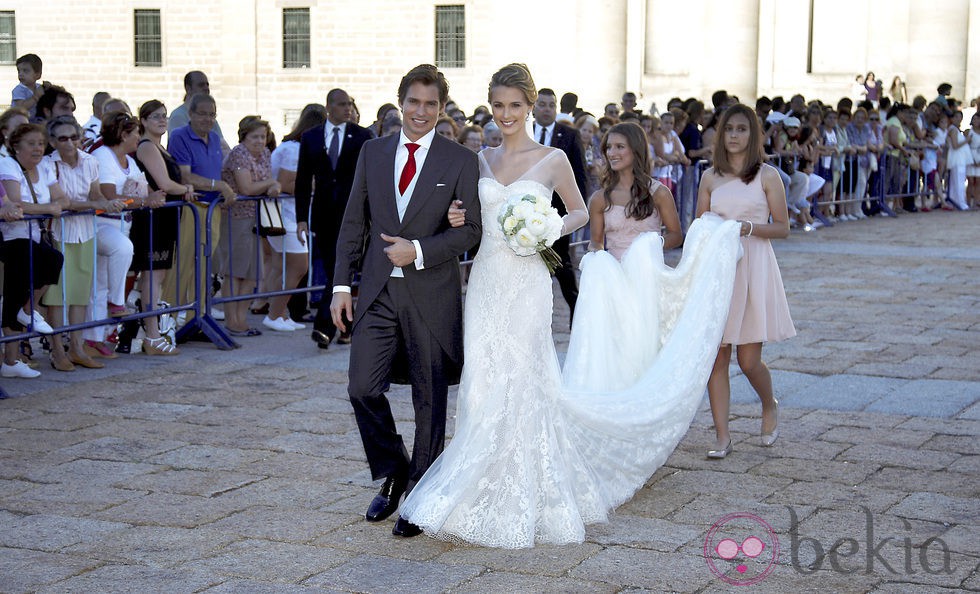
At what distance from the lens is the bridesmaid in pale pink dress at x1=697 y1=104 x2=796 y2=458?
716 cm

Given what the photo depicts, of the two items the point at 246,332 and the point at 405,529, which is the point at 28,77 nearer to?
the point at 246,332

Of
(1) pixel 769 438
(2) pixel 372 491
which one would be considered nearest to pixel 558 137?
(1) pixel 769 438

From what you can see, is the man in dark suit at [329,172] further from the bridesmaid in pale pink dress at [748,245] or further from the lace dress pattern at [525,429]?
the lace dress pattern at [525,429]

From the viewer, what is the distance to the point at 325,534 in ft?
18.7

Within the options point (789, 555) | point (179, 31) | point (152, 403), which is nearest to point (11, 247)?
point (152, 403)

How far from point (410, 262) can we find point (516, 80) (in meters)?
0.89

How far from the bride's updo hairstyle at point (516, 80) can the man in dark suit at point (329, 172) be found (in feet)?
16.2

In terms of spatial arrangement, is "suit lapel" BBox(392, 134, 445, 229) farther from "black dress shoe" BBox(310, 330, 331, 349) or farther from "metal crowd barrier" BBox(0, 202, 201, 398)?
"black dress shoe" BBox(310, 330, 331, 349)

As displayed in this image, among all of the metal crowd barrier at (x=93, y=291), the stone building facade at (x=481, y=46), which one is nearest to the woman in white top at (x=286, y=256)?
the metal crowd barrier at (x=93, y=291)

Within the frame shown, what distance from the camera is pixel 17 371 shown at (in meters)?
A: 9.23

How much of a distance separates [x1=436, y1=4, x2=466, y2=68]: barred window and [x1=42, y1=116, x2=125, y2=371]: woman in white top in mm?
26427

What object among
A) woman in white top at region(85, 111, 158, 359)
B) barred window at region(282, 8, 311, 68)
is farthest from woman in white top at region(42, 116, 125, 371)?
barred window at region(282, 8, 311, 68)

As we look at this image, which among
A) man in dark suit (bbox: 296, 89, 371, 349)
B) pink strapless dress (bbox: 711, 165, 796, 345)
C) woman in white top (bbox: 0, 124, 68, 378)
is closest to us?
pink strapless dress (bbox: 711, 165, 796, 345)

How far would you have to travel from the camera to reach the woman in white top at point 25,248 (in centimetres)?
906
